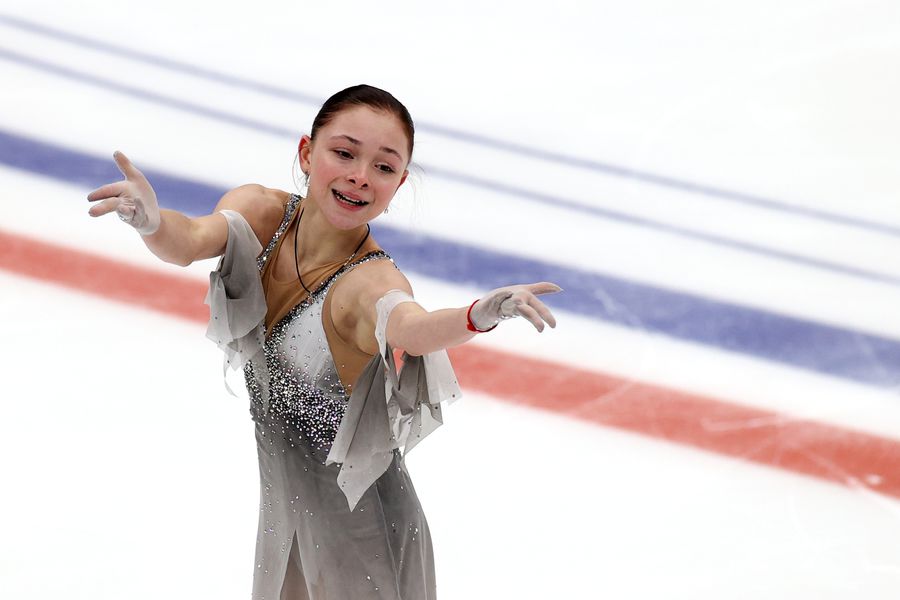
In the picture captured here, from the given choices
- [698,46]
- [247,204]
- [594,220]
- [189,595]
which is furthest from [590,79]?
[247,204]

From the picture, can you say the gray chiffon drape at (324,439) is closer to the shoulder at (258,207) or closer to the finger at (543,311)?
the shoulder at (258,207)

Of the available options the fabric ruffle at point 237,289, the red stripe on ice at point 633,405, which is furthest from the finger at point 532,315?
the red stripe on ice at point 633,405

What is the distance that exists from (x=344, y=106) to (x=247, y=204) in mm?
257

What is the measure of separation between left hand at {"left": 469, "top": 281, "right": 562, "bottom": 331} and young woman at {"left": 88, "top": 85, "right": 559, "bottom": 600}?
156 mm

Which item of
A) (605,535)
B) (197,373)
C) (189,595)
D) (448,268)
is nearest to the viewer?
(189,595)

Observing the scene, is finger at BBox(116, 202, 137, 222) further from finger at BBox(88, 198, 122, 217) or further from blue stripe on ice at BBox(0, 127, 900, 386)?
blue stripe on ice at BBox(0, 127, 900, 386)

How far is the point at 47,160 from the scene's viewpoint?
16.8ft

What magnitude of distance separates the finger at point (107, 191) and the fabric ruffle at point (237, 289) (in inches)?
10.5

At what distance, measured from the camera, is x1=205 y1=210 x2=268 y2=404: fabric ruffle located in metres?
2.23

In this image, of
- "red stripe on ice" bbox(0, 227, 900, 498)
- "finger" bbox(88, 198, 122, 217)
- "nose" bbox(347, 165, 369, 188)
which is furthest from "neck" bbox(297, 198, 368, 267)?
"red stripe on ice" bbox(0, 227, 900, 498)

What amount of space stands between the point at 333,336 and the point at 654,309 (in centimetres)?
254

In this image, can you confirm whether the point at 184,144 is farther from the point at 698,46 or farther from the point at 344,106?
the point at 344,106

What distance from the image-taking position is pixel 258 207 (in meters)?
2.31

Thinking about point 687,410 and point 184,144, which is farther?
point 184,144
